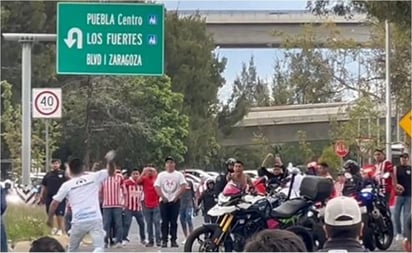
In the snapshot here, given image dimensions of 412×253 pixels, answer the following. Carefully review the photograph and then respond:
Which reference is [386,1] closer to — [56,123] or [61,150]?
[56,123]

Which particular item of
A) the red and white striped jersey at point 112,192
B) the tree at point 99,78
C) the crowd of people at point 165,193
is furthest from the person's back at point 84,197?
the tree at point 99,78

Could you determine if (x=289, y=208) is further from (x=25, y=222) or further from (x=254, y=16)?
(x=254, y=16)

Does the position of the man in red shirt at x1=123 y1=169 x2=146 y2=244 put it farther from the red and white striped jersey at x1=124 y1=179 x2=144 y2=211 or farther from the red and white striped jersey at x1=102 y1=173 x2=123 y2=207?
the red and white striped jersey at x1=102 y1=173 x2=123 y2=207

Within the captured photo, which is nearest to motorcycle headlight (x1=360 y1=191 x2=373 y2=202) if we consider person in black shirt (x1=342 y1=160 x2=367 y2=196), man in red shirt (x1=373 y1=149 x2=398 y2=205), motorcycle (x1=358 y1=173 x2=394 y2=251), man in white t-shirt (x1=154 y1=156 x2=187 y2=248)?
motorcycle (x1=358 y1=173 x2=394 y2=251)

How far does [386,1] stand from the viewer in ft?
58.3

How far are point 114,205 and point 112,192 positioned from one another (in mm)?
312

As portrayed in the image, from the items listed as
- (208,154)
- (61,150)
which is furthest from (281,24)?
(61,150)

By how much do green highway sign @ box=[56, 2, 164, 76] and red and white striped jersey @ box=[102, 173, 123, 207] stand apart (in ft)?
9.78

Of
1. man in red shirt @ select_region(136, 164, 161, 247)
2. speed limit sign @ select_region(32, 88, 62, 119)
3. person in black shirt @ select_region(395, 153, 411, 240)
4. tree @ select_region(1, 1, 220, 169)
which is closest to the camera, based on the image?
speed limit sign @ select_region(32, 88, 62, 119)

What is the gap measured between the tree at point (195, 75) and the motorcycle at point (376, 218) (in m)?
23.2

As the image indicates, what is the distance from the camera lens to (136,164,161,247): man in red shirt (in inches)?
810

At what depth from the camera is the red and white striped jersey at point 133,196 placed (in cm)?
2091

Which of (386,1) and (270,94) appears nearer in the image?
(386,1)

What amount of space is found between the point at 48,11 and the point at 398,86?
40.9 feet
